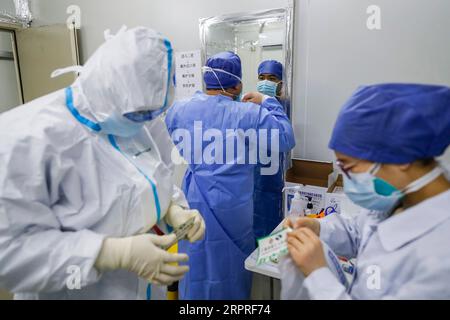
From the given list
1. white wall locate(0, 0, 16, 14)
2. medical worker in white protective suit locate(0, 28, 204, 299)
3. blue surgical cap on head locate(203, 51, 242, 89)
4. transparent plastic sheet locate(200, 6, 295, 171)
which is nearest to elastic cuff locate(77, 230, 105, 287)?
medical worker in white protective suit locate(0, 28, 204, 299)

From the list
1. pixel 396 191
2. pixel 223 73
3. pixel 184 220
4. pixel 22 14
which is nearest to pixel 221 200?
pixel 184 220

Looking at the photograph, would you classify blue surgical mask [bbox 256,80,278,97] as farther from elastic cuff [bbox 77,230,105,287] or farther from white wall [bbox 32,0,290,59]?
elastic cuff [bbox 77,230,105,287]

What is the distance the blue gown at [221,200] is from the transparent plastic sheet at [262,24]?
24 cm

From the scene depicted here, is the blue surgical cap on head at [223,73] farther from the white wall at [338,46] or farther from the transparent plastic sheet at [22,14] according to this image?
the transparent plastic sheet at [22,14]

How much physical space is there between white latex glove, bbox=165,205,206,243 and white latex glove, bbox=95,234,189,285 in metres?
0.18

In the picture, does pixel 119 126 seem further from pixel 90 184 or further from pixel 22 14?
pixel 22 14

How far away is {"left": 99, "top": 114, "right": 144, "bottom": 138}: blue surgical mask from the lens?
80 cm

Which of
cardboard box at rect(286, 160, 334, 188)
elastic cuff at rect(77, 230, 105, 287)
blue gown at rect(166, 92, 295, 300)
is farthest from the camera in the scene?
cardboard box at rect(286, 160, 334, 188)

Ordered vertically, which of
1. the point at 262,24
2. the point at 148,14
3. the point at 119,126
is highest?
the point at 148,14

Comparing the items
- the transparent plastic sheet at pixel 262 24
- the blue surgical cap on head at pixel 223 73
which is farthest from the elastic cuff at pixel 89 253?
the transparent plastic sheet at pixel 262 24

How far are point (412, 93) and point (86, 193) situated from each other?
82cm

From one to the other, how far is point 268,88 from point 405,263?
1.31m

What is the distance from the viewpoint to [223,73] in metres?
1.60
